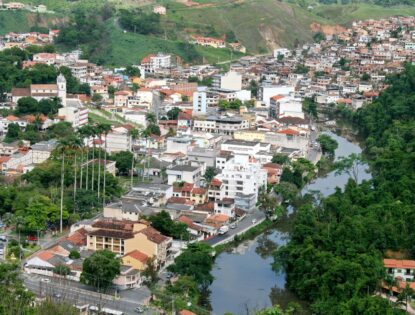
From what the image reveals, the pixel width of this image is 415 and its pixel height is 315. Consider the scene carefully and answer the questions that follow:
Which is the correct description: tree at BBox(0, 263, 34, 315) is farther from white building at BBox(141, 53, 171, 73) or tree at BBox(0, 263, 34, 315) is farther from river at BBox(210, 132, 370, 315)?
white building at BBox(141, 53, 171, 73)

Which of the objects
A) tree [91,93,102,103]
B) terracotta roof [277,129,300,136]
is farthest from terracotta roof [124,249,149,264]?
tree [91,93,102,103]

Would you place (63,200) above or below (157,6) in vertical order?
below

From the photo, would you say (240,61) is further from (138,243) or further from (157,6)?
(138,243)

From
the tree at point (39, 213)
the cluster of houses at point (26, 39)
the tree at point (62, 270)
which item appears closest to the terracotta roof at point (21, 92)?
the cluster of houses at point (26, 39)

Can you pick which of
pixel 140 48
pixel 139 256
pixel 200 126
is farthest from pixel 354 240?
pixel 140 48

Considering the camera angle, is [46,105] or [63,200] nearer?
[63,200]

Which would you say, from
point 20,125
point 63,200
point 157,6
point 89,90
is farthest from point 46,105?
point 157,6
